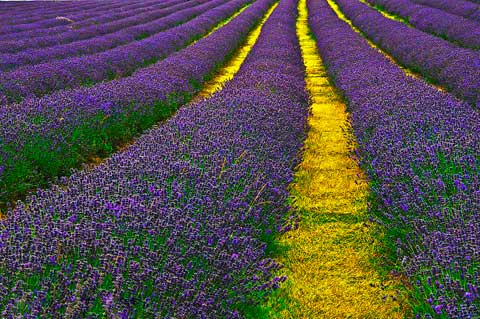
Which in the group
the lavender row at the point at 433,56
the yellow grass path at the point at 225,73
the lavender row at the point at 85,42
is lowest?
the yellow grass path at the point at 225,73

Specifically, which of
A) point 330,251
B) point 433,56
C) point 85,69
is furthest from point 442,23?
point 330,251

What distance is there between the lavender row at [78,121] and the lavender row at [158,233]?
150 cm

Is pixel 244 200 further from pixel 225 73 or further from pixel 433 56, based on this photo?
pixel 225 73

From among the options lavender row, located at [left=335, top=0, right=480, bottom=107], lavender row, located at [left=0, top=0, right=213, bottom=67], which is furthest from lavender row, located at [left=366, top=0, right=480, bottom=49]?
lavender row, located at [left=0, top=0, right=213, bottom=67]

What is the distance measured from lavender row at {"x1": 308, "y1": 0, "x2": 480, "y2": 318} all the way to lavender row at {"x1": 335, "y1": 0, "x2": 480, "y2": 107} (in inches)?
54.4

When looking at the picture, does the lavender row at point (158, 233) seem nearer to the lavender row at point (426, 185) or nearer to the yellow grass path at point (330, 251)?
the yellow grass path at point (330, 251)

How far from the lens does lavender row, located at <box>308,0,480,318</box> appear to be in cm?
265

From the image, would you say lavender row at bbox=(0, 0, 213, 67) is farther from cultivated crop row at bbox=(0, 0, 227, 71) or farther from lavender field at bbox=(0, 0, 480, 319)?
lavender field at bbox=(0, 0, 480, 319)

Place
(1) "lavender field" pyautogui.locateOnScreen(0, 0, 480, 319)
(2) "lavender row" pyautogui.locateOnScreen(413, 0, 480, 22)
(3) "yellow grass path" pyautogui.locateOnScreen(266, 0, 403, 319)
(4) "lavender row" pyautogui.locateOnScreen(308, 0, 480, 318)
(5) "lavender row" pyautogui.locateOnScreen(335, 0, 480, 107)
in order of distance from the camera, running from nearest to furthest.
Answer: (1) "lavender field" pyautogui.locateOnScreen(0, 0, 480, 319) → (4) "lavender row" pyautogui.locateOnScreen(308, 0, 480, 318) → (3) "yellow grass path" pyautogui.locateOnScreen(266, 0, 403, 319) → (5) "lavender row" pyautogui.locateOnScreen(335, 0, 480, 107) → (2) "lavender row" pyautogui.locateOnScreen(413, 0, 480, 22)

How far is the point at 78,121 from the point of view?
623cm

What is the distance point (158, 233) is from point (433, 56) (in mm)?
8793

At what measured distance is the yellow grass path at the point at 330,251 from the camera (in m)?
3.32

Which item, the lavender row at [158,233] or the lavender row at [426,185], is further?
the lavender row at [426,185]

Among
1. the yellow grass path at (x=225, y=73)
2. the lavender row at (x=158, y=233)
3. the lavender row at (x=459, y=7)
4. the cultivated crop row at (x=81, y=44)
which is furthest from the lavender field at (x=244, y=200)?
the lavender row at (x=459, y=7)
